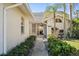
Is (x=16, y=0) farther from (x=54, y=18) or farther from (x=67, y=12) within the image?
(x=67, y=12)

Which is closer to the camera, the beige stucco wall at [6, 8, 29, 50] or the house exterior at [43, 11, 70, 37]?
the beige stucco wall at [6, 8, 29, 50]

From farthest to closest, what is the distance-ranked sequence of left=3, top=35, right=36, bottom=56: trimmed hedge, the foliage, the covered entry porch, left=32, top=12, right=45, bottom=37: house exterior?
the covered entry porch, left=32, top=12, right=45, bottom=37: house exterior, the foliage, left=3, top=35, right=36, bottom=56: trimmed hedge

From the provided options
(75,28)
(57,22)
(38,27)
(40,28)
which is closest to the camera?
(75,28)

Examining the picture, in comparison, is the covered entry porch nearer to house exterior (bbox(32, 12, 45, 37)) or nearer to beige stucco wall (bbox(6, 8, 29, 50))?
house exterior (bbox(32, 12, 45, 37))

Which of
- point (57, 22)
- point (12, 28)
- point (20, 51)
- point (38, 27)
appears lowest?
point (20, 51)

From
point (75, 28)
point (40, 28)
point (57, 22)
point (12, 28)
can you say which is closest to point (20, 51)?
point (12, 28)

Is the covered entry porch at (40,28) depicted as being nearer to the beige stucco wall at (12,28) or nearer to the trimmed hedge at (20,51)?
the beige stucco wall at (12,28)

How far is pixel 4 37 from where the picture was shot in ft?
25.9

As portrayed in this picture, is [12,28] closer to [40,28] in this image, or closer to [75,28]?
[75,28]

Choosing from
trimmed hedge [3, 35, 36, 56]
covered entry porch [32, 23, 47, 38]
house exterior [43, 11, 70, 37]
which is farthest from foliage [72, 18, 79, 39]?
trimmed hedge [3, 35, 36, 56]

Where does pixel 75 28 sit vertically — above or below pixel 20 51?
above

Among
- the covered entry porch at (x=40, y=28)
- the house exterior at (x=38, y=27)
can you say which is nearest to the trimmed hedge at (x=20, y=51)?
the house exterior at (x=38, y=27)

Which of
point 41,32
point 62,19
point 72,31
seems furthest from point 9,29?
point 62,19

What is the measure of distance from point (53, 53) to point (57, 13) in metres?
24.9
